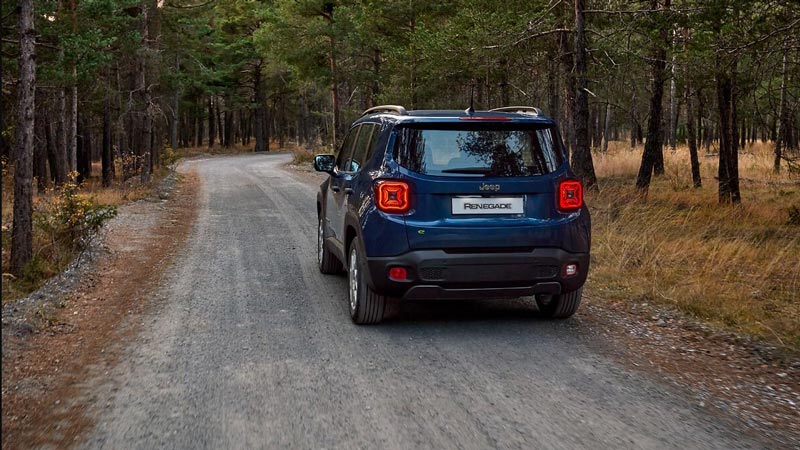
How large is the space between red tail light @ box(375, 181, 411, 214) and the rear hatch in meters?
0.07

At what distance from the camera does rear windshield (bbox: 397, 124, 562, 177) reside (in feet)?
17.9

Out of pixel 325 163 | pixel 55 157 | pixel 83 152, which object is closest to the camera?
pixel 325 163

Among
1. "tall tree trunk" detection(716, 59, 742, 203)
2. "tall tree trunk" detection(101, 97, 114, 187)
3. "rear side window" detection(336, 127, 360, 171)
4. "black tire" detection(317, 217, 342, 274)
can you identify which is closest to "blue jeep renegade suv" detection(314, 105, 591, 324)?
"rear side window" detection(336, 127, 360, 171)

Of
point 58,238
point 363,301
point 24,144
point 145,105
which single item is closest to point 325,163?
point 363,301

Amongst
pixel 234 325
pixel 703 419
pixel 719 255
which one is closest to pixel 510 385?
pixel 703 419

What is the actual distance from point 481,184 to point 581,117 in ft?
36.1

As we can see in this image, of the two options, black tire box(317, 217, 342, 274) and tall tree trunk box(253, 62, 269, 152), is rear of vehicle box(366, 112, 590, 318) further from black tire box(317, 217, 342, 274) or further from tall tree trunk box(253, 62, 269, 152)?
tall tree trunk box(253, 62, 269, 152)

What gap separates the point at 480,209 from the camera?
17.5 ft

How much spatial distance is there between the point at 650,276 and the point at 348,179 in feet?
13.3

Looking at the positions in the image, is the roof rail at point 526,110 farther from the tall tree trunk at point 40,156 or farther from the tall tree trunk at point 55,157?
the tall tree trunk at point 40,156

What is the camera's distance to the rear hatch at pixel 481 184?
17.4ft

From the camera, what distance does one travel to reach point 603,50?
583 inches

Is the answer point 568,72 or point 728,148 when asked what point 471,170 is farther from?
point 728,148

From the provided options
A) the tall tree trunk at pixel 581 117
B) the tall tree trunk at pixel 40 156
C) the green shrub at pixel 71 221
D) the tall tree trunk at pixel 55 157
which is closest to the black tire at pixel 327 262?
the green shrub at pixel 71 221
